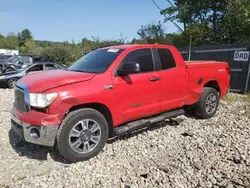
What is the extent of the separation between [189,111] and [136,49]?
2.61 meters

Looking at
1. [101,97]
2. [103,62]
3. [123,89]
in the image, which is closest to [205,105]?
[123,89]

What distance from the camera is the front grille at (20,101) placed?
12.8 feet

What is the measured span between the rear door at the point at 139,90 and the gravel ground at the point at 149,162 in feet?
1.91

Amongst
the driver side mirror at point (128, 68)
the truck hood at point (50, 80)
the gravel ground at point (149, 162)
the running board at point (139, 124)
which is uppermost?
the driver side mirror at point (128, 68)

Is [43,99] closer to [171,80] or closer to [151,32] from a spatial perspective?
[171,80]

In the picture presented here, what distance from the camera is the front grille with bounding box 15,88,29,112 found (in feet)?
12.8

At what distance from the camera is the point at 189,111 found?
6516 mm

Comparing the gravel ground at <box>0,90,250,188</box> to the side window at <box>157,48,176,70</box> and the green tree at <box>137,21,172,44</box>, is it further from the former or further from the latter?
the green tree at <box>137,21,172,44</box>

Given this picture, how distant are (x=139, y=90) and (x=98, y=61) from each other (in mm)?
959

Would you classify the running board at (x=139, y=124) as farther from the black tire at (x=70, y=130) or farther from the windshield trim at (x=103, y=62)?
the windshield trim at (x=103, y=62)

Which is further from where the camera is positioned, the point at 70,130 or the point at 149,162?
the point at 149,162

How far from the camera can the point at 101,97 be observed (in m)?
4.07

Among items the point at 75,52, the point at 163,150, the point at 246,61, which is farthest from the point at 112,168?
the point at 75,52

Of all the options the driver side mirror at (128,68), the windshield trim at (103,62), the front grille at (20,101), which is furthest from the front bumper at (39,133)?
the driver side mirror at (128,68)
